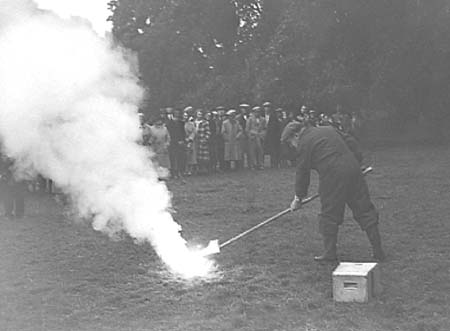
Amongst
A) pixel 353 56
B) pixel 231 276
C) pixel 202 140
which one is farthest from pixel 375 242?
pixel 353 56

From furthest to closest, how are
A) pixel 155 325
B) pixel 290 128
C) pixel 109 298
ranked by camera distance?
1. pixel 290 128
2. pixel 109 298
3. pixel 155 325

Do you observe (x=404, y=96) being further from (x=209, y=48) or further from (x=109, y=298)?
(x=109, y=298)

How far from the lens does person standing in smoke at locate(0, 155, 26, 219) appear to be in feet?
48.1

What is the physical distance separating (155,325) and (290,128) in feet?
12.7

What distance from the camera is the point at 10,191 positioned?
591 inches

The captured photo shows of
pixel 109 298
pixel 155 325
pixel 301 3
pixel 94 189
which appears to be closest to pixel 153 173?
pixel 94 189

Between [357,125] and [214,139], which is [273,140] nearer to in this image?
[214,139]

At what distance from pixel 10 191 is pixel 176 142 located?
8.15m

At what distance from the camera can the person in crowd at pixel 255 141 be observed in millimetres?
24750

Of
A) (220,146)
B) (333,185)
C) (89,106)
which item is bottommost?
(333,185)

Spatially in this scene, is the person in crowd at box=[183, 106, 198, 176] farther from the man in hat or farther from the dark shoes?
the dark shoes

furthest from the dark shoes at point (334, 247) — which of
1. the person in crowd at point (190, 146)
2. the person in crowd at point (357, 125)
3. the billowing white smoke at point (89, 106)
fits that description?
the person in crowd at point (357, 125)

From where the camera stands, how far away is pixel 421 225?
1294 centimetres

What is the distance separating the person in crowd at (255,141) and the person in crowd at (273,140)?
0.74 ft
